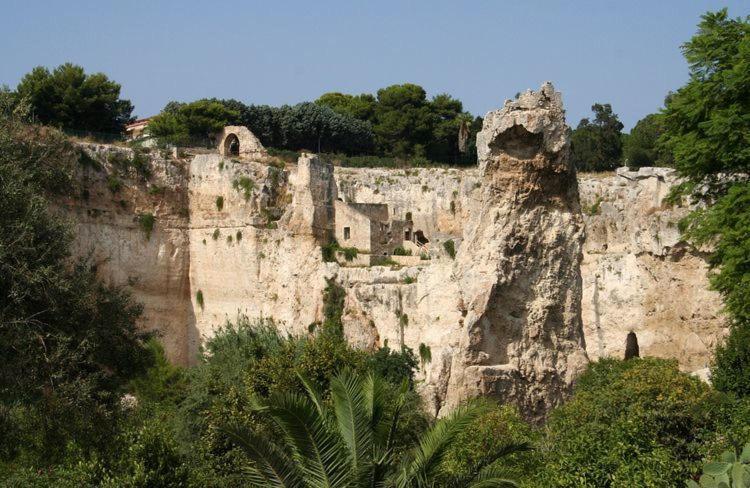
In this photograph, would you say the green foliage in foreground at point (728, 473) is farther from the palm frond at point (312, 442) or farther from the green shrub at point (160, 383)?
the green shrub at point (160, 383)

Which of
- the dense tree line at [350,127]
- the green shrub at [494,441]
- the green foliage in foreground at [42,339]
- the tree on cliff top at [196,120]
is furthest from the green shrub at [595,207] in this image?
the green foliage in foreground at [42,339]

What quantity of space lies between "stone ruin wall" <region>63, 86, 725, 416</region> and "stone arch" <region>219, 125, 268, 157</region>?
2.17 metres

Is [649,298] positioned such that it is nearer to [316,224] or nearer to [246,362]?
[316,224]

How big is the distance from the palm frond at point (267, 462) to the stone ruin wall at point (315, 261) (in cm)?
1507

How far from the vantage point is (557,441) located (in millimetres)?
21547

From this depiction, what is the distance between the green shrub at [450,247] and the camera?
39969 mm

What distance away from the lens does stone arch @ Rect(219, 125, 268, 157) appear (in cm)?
5034

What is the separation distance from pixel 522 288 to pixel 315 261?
51.4ft

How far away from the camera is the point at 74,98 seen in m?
51.5

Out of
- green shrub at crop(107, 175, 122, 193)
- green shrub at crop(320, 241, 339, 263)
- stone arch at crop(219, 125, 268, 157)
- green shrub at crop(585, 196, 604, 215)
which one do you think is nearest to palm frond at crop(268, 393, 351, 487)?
green shrub at crop(320, 241, 339, 263)

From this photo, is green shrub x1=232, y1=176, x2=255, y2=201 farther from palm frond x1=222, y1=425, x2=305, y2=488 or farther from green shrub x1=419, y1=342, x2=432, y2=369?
palm frond x1=222, y1=425, x2=305, y2=488

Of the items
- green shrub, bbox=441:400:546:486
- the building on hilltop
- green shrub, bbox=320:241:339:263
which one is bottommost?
green shrub, bbox=441:400:546:486

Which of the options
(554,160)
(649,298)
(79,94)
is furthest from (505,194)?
(79,94)

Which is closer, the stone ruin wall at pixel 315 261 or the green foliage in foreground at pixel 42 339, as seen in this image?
the green foliage in foreground at pixel 42 339
